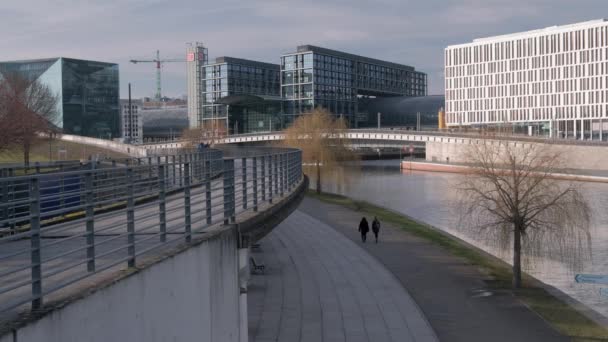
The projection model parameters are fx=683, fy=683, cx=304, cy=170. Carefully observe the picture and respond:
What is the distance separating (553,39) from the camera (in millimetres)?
90500

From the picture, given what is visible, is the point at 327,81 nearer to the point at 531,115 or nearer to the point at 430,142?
the point at 430,142

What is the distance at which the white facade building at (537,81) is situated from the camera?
8581cm

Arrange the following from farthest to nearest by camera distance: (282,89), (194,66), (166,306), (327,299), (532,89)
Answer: (194,66)
(282,89)
(532,89)
(327,299)
(166,306)

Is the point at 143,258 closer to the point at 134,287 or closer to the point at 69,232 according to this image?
the point at 134,287

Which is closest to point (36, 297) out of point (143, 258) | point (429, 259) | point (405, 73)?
point (143, 258)

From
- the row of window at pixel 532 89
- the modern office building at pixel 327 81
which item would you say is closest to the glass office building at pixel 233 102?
the modern office building at pixel 327 81

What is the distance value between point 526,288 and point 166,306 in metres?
14.5

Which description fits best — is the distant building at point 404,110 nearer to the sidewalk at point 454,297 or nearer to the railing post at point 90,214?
the sidewalk at point 454,297

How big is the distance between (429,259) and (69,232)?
50.3 ft

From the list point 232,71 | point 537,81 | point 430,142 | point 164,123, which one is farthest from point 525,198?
point 164,123

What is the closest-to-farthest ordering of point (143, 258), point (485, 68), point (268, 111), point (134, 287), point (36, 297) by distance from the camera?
point (36, 297) < point (134, 287) < point (143, 258) < point (485, 68) < point (268, 111)

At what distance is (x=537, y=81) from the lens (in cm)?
9262

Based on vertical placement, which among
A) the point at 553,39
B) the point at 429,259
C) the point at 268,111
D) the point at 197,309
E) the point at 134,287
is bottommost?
the point at 429,259

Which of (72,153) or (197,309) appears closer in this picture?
(197,309)
